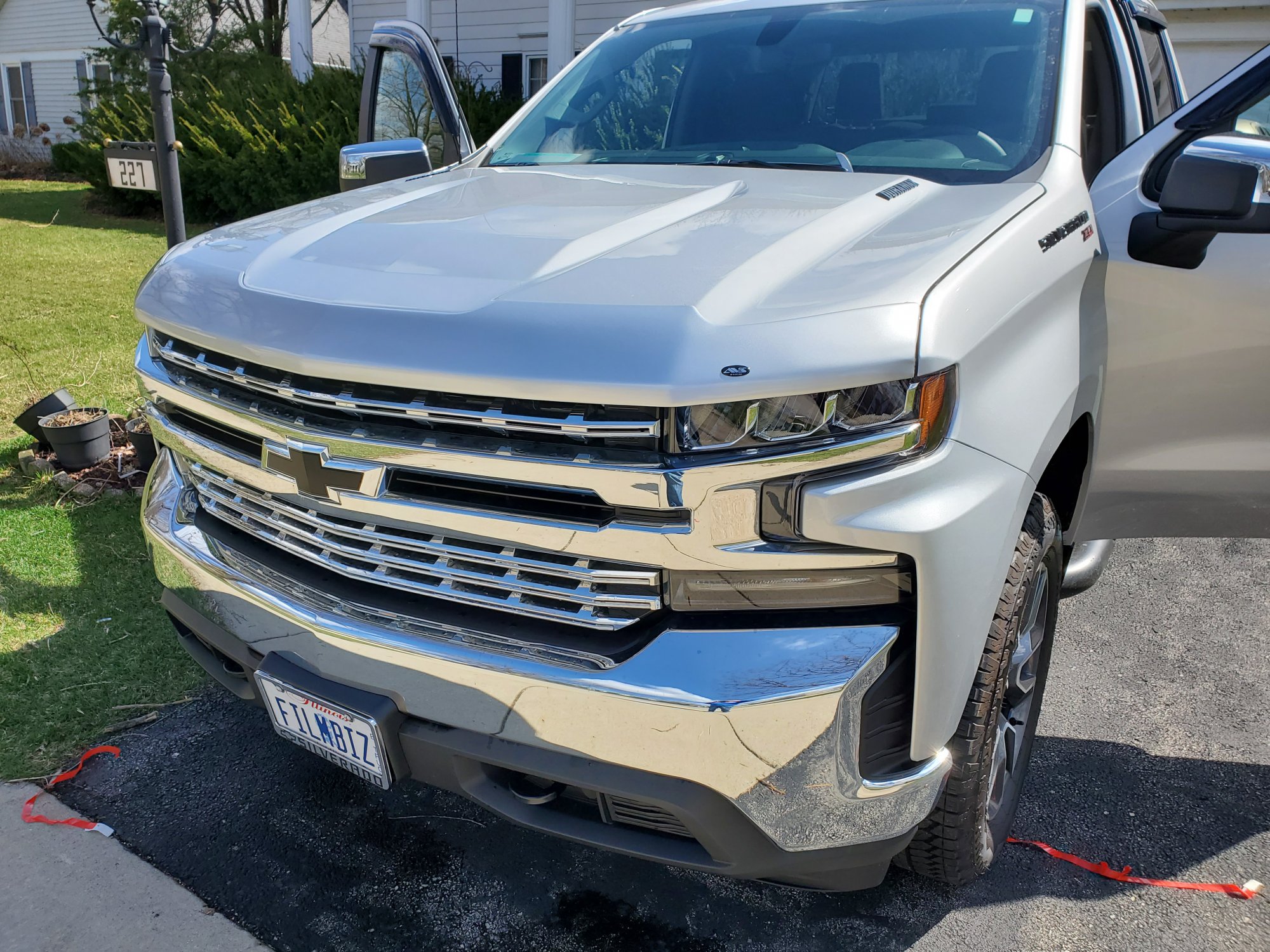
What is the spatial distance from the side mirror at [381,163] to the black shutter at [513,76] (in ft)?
39.2

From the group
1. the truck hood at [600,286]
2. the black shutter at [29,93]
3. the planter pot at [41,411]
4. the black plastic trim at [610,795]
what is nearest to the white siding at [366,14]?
the planter pot at [41,411]

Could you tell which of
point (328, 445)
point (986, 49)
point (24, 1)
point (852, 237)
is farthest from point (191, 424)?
point (24, 1)

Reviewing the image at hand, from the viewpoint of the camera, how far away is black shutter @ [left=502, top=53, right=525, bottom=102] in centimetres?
1455

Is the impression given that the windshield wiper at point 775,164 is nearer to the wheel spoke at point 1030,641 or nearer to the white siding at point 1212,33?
the wheel spoke at point 1030,641

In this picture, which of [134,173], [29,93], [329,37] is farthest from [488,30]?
[29,93]

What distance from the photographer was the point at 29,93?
25219 mm

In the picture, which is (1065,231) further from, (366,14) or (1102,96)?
(366,14)

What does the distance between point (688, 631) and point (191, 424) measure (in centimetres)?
128

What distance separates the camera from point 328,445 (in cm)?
175

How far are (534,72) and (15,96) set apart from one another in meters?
18.8

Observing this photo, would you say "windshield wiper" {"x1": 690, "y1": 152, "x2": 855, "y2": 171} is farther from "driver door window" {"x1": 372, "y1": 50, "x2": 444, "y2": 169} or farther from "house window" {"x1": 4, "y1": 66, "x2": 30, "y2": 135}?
"house window" {"x1": 4, "y1": 66, "x2": 30, "y2": 135}

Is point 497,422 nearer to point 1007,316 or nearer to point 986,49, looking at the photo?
point 1007,316

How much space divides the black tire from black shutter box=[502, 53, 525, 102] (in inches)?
541

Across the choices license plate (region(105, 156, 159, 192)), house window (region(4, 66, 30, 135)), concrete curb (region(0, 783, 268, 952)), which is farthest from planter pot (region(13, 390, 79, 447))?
house window (region(4, 66, 30, 135))
